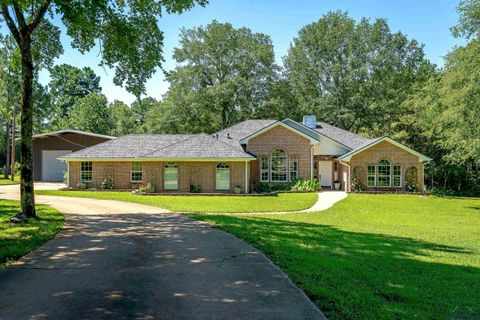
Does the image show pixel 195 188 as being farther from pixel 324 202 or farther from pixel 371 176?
pixel 371 176

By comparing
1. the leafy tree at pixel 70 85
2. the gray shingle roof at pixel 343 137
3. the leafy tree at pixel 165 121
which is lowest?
the gray shingle roof at pixel 343 137

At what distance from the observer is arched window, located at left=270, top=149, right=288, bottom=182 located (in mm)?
32781

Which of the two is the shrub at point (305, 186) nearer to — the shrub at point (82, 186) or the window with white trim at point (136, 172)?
the window with white trim at point (136, 172)

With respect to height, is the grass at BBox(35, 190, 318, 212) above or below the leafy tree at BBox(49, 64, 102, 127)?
below

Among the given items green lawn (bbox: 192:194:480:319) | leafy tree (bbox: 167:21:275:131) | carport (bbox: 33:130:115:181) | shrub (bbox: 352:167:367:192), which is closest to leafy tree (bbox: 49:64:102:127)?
leafy tree (bbox: 167:21:275:131)

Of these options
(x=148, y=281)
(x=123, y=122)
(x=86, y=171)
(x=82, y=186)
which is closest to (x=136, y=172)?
(x=86, y=171)

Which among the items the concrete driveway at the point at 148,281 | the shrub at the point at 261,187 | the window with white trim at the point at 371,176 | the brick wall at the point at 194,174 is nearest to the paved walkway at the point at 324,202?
the shrub at the point at 261,187

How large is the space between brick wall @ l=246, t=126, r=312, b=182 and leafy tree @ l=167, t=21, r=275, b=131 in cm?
1722

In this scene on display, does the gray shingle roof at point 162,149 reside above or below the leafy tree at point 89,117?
below

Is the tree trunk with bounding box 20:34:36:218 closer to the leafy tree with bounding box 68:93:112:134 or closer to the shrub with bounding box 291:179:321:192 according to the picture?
the shrub with bounding box 291:179:321:192

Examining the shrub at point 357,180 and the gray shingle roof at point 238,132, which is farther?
the gray shingle roof at point 238,132

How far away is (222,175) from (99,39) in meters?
15.2

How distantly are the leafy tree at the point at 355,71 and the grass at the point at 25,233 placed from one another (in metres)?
41.0

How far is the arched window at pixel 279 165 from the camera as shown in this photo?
3278cm
